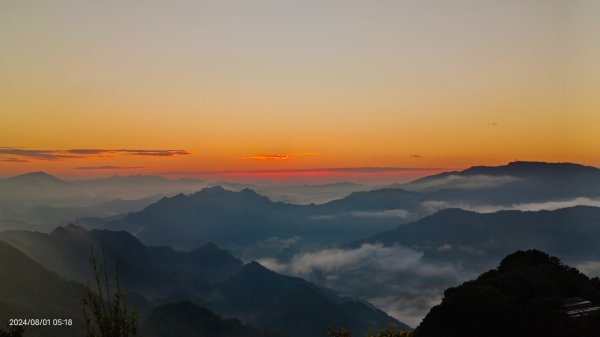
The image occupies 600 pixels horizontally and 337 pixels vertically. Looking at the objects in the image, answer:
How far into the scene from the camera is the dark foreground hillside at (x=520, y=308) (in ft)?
150

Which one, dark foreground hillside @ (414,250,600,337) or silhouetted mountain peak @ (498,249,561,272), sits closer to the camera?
dark foreground hillside @ (414,250,600,337)

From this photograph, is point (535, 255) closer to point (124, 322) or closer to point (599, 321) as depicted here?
point (599, 321)

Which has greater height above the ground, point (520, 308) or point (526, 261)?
point (520, 308)

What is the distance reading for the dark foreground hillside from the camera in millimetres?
45750

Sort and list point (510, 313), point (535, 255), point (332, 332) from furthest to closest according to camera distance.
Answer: point (535, 255) → point (510, 313) → point (332, 332)

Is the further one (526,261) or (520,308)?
(526,261)

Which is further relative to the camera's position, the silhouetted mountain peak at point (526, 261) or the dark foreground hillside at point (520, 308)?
the silhouetted mountain peak at point (526, 261)

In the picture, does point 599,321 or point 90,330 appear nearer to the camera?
point 90,330

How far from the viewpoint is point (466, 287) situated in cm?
6419

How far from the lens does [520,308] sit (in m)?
55.1

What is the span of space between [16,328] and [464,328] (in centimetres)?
4765

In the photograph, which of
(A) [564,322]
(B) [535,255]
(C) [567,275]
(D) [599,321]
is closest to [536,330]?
(A) [564,322]

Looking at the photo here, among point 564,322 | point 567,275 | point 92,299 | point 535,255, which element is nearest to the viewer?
point 92,299

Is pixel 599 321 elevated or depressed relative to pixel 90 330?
depressed
